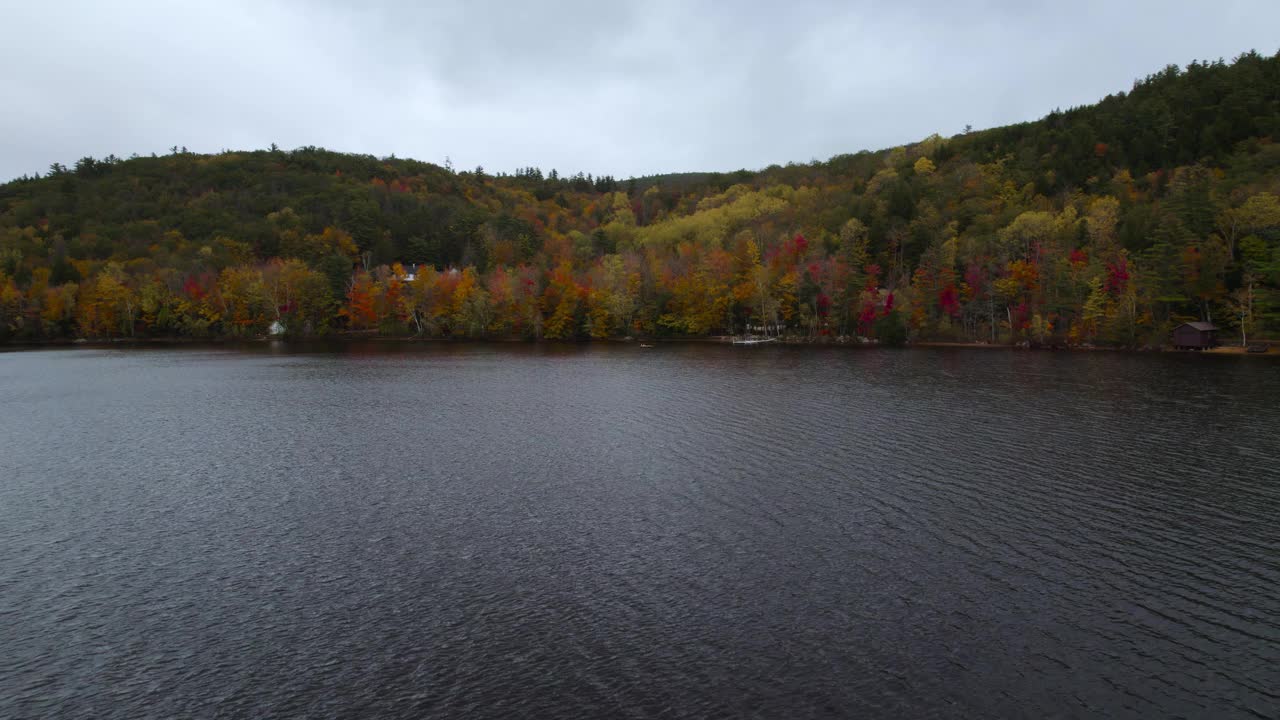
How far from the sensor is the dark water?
11.8m

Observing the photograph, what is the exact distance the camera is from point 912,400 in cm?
4234

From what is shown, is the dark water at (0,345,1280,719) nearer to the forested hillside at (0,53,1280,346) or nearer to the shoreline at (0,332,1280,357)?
the shoreline at (0,332,1280,357)

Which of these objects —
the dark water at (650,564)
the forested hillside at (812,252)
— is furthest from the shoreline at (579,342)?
the dark water at (650,564)

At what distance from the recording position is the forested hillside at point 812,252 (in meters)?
80.1

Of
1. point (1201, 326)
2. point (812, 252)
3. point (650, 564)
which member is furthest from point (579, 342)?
point (650, 564)

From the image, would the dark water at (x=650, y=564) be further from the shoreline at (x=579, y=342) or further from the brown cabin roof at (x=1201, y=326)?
the shoreline at (x=579, y=342)

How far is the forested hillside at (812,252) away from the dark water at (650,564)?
5179 centimetres

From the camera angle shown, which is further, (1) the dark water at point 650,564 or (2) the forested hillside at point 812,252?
(2) the forested hillside at point 812,252

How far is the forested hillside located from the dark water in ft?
170

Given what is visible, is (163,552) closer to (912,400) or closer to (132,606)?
(132,606)

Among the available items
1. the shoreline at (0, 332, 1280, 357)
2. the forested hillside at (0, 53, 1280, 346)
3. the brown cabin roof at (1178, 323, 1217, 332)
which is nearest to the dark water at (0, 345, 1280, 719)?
the brown cabin roof at (1178, 323, 1217, 332)

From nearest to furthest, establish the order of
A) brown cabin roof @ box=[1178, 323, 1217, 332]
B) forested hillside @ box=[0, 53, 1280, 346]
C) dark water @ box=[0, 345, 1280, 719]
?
1. dark water @ box=[0, 345, 1280, 719]
2. brown cabin roof @ box=[1178, 323, 1217, 332]
3. forested hillside @ box=[0, 53, 1280, 346]

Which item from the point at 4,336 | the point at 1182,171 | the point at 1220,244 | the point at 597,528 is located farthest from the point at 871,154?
the point at 4,336

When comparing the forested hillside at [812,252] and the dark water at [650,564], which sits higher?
the forested hillside at [812,252]
